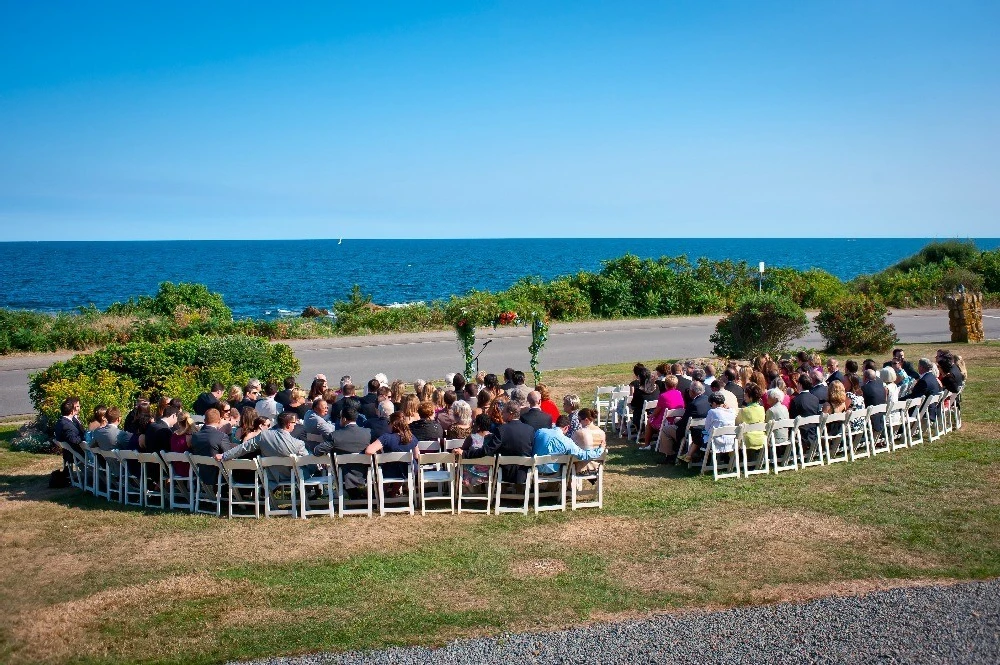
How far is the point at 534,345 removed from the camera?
17.4 meters

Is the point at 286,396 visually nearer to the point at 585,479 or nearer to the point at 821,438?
the point at 585,479

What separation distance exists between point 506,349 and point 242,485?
1759 centimetres

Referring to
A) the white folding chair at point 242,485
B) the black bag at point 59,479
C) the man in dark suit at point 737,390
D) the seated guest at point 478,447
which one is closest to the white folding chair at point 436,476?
the seated guest at point 478,447

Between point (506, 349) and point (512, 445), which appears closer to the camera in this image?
point (512, 445)

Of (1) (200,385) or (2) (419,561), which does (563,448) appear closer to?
(2) (419,561)

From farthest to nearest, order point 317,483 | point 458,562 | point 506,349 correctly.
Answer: point 506,349, point 317,483, point 458,562

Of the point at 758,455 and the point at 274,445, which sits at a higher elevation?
the point at 274,445

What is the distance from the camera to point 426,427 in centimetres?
1090

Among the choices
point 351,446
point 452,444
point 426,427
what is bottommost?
point 452,444

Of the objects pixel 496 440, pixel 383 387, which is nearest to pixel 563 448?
pixel 496 440

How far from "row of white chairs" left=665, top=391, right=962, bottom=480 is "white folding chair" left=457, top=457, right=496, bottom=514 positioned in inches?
121

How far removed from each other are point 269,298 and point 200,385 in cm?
5865

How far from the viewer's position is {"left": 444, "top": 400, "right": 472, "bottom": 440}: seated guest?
36.6 ft

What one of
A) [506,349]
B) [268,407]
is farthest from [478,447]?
[506,349]
